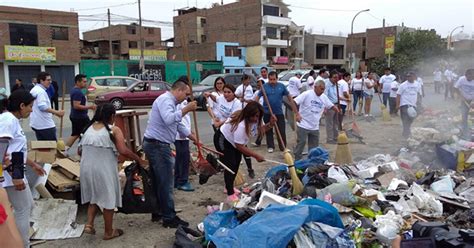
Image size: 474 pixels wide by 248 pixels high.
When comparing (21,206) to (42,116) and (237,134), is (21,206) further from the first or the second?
(42,116)

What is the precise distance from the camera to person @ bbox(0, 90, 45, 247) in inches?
128

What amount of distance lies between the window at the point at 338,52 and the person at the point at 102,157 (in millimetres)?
55618

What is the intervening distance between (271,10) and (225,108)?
1826 inches

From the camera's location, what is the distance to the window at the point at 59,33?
31.8m

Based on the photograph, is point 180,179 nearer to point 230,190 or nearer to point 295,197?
point 230,190

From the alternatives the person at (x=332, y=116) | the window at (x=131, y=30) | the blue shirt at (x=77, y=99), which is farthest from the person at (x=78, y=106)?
the window at (x=131, y=30)

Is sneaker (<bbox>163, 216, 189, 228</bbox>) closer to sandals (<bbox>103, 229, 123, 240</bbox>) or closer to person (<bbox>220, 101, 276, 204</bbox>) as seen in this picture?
sandals (<bbox>103, 229, 123, 240</bbox>)

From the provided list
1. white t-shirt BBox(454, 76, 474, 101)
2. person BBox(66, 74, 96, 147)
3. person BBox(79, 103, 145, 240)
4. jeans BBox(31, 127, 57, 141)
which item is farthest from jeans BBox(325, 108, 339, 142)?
person BBox(79, 103, 145, 240)

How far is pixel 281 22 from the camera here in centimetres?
5044

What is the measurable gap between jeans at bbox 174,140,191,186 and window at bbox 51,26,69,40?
97.9 ft

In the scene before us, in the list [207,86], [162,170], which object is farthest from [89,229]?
[207,86]

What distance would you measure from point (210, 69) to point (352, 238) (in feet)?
122

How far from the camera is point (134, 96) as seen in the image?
1731cm

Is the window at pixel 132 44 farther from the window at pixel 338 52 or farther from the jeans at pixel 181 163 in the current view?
the jeans at pixel 181 163
